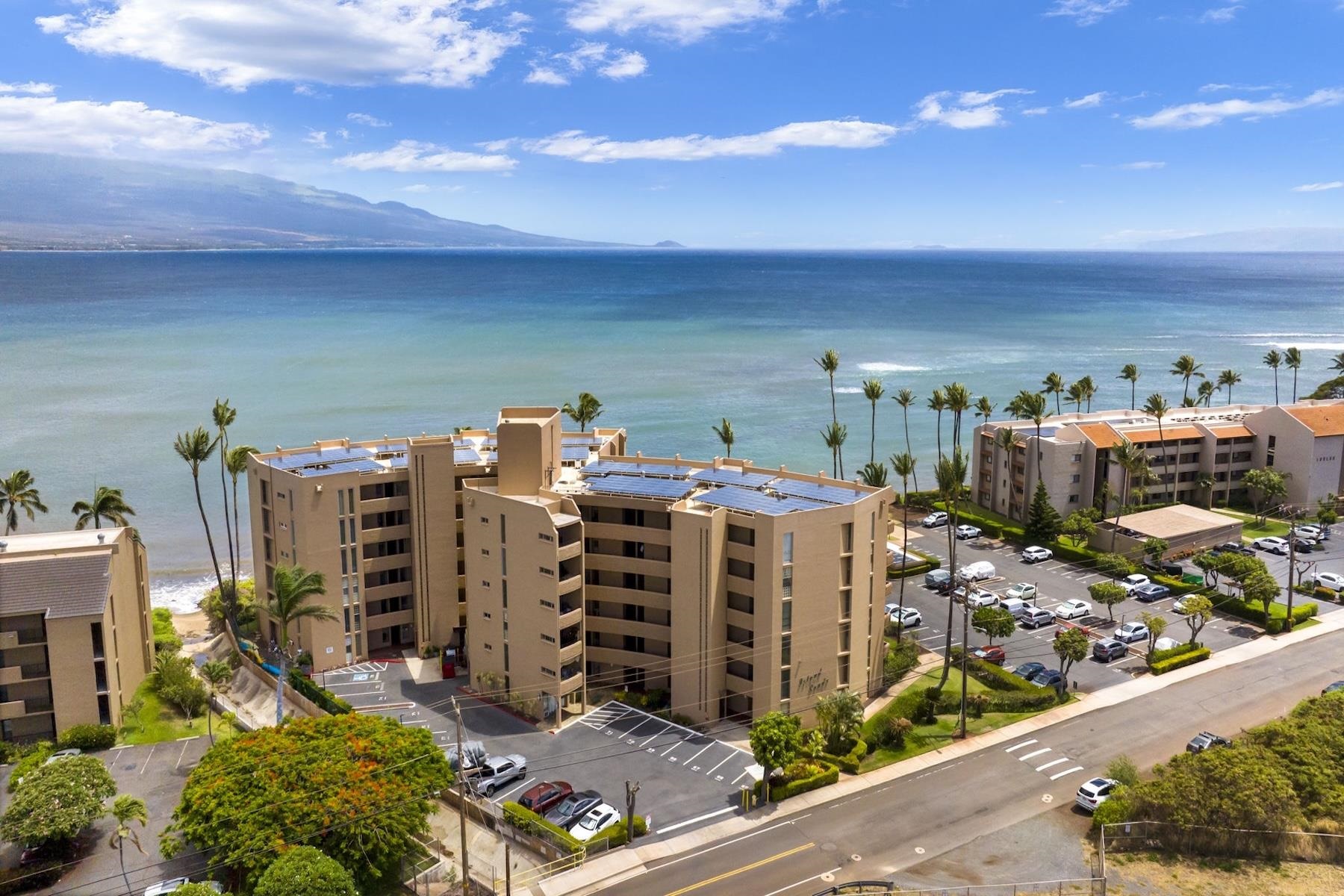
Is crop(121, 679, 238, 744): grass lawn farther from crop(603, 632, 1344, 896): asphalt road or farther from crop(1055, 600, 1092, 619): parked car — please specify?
crop(1055, 600, 1092, 619): parked car

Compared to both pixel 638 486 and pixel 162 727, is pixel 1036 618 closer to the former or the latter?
pixel 638 486

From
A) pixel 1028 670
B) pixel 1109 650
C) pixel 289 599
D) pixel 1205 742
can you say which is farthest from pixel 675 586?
pixel 1109 650

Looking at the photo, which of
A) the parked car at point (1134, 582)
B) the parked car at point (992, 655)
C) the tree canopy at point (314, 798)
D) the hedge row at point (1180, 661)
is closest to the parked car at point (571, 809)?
the tree canopy at point (314, 798)

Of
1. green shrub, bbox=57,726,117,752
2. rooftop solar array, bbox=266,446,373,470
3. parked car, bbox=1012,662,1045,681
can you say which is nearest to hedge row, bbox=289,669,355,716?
green shrub, bbox=57,726,117,752

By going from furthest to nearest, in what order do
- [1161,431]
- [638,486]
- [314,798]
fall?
[1161,431] < [638,486] < [314,798]

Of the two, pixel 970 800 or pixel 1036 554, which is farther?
pixel 1036 554

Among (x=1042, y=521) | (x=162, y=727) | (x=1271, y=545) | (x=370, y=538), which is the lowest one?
(x=162, y=727)
